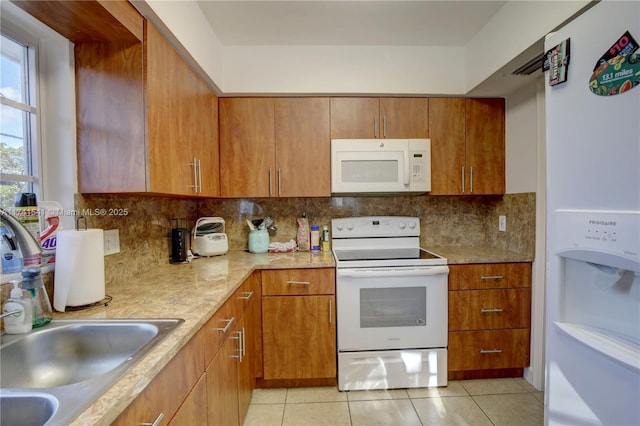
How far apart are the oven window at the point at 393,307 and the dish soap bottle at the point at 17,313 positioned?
1543 mm

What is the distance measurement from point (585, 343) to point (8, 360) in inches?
67.2

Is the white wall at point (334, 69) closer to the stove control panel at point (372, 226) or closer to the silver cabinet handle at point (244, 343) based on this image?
the stove control panel at point (372, 226)

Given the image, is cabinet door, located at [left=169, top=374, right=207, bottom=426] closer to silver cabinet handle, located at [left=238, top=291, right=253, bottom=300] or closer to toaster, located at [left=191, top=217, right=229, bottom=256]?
silver cabinet handle, located at [left=238, top=291, right=253, bottom=300]

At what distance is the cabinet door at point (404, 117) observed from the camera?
210 cm

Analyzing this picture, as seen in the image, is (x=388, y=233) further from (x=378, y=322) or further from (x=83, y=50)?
(x=83, y=50)

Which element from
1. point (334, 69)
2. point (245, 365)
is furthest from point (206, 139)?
point (245, 365)

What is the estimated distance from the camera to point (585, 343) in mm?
895

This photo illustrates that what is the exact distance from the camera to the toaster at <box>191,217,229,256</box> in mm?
2078

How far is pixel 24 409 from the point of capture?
598 mm

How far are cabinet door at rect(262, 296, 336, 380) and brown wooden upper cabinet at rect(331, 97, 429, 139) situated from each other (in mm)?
1198

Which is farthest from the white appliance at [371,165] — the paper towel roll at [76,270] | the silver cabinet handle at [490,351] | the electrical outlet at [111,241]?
the paper towel roll at [76,270]

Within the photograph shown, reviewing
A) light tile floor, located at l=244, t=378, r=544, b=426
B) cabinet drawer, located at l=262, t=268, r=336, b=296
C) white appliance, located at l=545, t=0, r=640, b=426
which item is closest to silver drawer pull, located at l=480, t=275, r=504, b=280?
light tile floor, located at l=244, t=378, r=544, b=426

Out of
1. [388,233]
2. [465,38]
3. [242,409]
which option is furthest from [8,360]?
[465,38]

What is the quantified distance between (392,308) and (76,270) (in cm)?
165
